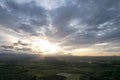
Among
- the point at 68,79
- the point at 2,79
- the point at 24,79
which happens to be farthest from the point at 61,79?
the point at 2,79

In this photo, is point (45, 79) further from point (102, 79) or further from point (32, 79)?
point (102, 79)

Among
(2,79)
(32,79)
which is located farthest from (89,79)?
(2,79)

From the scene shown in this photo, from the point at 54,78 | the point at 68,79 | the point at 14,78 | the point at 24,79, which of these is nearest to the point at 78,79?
the point at 68,79

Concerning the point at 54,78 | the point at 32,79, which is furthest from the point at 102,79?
the point at 32,79

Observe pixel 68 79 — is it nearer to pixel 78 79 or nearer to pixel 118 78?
pixel 78 79

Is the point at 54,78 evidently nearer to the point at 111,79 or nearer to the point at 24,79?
the point at 24,79
